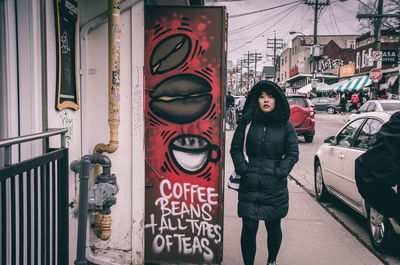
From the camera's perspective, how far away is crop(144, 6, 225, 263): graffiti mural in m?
3.68

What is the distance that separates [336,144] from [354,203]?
3.96ft

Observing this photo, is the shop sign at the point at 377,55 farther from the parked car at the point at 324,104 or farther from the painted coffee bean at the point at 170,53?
the painted coffee bean at the point at 170,53

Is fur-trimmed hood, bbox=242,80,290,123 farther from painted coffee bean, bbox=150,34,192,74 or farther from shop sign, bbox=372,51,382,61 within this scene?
shop sign, bbox=372,51,382,61

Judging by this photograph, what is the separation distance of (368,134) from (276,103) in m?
2.24

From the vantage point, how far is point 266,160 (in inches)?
133

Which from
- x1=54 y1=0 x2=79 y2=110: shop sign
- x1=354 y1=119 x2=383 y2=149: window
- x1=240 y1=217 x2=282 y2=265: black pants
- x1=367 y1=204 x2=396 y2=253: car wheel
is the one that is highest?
x1=54 y1=0 x2=79 y2=110: shop sign

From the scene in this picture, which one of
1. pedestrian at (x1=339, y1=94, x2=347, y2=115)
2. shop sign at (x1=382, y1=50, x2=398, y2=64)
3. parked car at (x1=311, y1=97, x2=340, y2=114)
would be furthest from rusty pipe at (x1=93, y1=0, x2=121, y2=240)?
parked car at (x1=311, y1=97, x2=340, y2=114)

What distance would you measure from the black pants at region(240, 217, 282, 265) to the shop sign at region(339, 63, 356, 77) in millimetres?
46659

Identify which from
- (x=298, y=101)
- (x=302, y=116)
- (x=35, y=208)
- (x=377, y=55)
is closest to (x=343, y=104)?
(x=377, y=55)

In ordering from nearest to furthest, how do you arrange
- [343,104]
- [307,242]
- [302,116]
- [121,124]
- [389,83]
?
[121,124]
[307,242]
[302,116]
[389,83]
[343,104]

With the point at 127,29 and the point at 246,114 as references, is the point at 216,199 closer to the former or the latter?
the point at 246,114

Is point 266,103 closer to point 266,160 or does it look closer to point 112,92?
point 266,160

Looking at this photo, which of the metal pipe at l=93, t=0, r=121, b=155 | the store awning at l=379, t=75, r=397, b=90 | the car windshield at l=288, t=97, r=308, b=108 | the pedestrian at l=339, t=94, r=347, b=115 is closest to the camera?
the metal pipe at l=93, t=0, r=121, b=155

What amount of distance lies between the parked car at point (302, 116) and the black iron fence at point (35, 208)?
12.1 meters
